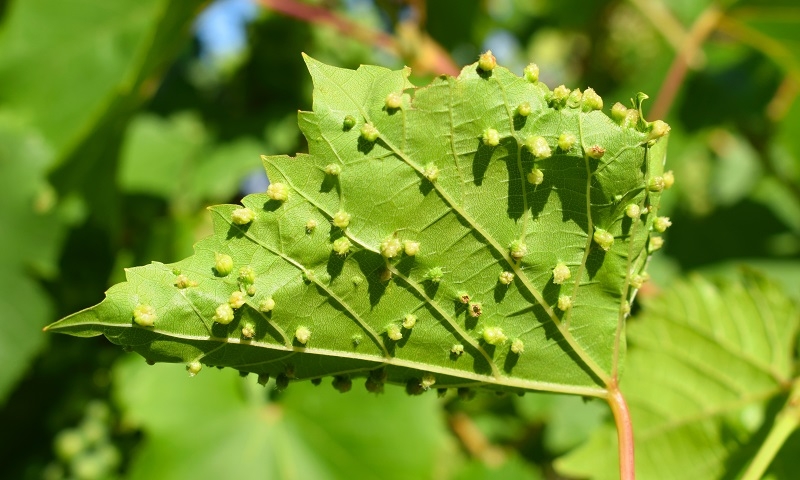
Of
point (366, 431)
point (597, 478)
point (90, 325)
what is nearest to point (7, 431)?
point (366, 431)

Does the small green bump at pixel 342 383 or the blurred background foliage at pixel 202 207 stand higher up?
the small green bump at pixel 342 383

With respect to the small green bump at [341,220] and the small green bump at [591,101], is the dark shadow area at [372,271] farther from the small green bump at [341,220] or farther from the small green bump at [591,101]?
the small green bump at [591,101]

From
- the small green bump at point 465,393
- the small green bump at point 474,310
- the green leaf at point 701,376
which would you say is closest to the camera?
the small green bump at point 474,310

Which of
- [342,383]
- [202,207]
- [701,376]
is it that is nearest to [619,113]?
[342,383]

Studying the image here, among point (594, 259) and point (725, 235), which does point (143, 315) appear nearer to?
point (594, 259)

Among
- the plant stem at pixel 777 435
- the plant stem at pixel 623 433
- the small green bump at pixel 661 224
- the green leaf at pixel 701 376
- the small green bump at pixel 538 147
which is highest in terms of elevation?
the small green bump at pixel 538 147

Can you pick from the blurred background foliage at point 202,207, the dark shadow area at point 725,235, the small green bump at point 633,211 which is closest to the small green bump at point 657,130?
the small green bump at point 633,211
